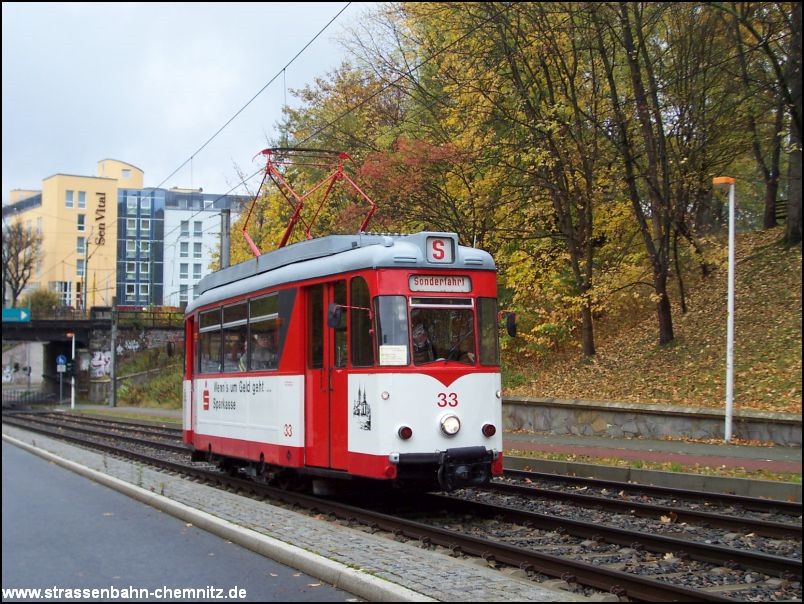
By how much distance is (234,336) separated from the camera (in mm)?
14203

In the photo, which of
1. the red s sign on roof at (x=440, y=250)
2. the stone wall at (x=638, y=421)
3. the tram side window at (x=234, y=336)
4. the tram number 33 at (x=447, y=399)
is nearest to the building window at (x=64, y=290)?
the stone wall at (x=638, y=421)

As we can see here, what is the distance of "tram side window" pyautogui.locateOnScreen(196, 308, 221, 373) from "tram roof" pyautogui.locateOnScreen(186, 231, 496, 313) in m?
1.34

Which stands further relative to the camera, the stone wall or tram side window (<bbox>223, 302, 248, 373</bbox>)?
the stone wall

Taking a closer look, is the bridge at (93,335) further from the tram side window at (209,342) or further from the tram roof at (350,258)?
the tram roof at (350,258)

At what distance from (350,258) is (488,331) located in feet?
6.29

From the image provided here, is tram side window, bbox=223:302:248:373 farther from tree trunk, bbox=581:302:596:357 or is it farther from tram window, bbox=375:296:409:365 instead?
tree trunk, bbox=581:302:596:357

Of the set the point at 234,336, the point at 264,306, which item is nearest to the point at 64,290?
the point at 234,336

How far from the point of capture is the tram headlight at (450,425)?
10.4 meters

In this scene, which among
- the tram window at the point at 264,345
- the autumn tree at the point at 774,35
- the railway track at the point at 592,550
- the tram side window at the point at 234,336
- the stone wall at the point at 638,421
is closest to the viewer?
the railway track at the point at 592,550

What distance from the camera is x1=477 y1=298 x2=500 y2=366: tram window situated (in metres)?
11.0

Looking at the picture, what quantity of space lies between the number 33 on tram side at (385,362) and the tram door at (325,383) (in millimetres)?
13

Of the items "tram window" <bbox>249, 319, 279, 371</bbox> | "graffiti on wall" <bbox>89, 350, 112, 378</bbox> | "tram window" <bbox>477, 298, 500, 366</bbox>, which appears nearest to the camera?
"tram window" <bbox>477, 298, 500, 366</bbox>

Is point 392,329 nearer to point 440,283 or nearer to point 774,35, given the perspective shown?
point 440,283

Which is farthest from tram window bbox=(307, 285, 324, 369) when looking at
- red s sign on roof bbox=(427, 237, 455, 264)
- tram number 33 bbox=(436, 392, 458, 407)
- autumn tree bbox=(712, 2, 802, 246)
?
autumn tree bbox=(712, 2, 802, 246)
